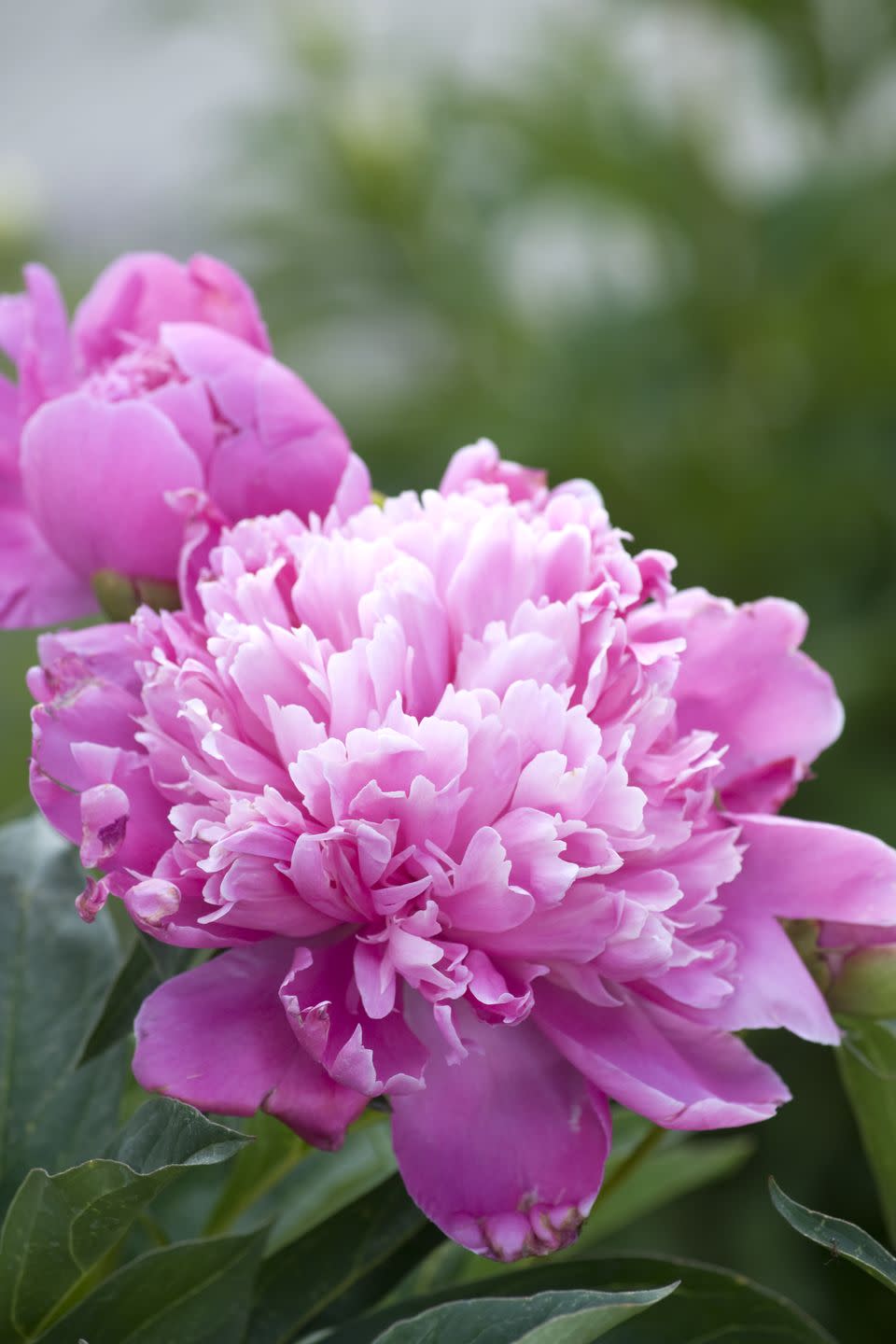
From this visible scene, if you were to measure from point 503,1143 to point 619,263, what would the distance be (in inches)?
47.1

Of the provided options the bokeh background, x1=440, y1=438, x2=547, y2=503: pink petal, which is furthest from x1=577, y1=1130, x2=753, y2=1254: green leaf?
the bokeh background

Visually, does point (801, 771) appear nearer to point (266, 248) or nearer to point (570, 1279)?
point (570, 1279)

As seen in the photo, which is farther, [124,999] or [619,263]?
[619,263]

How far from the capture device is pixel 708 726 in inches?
10.2

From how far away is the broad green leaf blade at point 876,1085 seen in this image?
270mm

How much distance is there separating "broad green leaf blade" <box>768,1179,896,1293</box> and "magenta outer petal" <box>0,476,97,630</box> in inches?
6.3

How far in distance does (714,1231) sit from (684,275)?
0.71 metres

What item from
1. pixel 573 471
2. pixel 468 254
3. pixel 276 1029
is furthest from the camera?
pixel 468 254

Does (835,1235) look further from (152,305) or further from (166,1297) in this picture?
(152,305)

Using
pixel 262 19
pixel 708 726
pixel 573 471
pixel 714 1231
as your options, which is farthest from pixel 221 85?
pixel 708 726

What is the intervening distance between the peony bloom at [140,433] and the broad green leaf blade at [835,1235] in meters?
0.13

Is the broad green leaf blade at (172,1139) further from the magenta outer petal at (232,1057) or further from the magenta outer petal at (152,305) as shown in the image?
the magenta outer petal at (152,305)

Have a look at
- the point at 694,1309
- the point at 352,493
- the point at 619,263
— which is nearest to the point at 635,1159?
the point at 694,1309

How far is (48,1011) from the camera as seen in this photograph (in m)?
0.29
